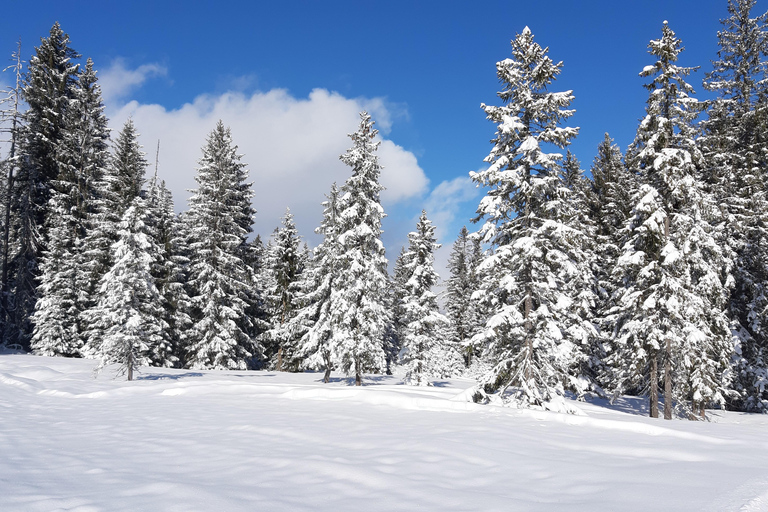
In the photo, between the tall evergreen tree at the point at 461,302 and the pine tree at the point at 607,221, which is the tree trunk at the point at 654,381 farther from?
the tall evergreen tree at the point at 461,302

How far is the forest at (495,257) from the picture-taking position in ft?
49.4

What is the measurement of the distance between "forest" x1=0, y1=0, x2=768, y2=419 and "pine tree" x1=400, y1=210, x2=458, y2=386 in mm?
134

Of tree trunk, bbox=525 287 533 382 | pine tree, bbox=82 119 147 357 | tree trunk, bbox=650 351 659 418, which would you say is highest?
pine tree, bbox=82 119 147 357

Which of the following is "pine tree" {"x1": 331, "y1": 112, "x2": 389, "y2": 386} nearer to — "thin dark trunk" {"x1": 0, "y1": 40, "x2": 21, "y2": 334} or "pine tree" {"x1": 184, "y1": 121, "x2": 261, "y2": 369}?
"pine tree" {"x1": 184, "y1": 121, "x2": 261, "y2": 369}

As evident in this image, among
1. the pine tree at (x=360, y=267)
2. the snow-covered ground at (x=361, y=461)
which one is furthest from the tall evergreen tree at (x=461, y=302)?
the snow-covered ground at (x=361, y=461)

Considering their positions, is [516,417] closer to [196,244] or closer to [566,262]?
[566,262]

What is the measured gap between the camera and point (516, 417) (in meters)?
11.2

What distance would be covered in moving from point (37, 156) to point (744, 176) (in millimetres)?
48435

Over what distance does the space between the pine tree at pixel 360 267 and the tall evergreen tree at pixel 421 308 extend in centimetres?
359

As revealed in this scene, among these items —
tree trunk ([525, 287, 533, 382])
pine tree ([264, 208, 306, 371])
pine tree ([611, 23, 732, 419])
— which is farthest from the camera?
pine tree ([264, 208, 306, 371])

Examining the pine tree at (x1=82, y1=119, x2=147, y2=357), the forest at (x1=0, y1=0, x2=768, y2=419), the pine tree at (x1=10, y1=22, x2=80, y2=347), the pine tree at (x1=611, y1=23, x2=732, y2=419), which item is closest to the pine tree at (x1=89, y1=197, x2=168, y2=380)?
the forest at (x1=0, y1=0, x2=768, y2=419)

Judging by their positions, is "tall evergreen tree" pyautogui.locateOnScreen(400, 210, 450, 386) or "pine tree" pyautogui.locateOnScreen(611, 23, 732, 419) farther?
"tall evergreen tree" pyautogui.locateOnScreen(400, 210, 450, 386)

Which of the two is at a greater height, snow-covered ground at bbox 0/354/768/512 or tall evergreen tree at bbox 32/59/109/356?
tall evergreen tree at bbox 32/59/109/356

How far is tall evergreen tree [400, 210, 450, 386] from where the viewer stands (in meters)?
27.4
